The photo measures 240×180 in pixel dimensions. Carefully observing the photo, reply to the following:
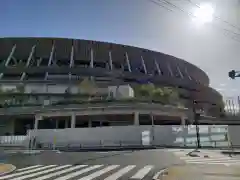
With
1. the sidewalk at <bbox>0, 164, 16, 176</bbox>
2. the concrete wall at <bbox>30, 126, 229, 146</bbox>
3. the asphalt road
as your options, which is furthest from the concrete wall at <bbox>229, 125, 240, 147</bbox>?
the sidewalk at <bbox>0, 164, 16, 176</bbox>

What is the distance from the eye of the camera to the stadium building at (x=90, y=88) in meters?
42.8

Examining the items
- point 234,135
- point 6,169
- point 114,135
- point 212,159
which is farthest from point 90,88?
point 6,169

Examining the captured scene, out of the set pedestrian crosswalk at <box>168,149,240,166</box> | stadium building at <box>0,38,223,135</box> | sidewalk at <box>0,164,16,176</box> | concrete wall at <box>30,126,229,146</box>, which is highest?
stadium building at <box>0,38,223,135</box>

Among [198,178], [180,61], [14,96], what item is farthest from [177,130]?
[180,61]

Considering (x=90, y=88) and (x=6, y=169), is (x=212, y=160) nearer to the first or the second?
(x=6, y=169)

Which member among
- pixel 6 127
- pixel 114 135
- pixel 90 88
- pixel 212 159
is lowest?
pixel 212 159

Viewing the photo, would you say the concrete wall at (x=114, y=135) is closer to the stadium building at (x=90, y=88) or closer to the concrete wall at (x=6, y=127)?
the stadium building at (x=90, y=88)

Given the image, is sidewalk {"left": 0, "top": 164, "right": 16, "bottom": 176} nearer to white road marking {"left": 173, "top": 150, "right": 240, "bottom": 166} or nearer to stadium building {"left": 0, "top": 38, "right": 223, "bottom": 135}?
white road marking {"left": 173, "top": 150, "right": 240, "bottom": 166}

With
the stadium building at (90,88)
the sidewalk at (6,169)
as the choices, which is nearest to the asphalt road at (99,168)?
the sidewalk at (6,169)

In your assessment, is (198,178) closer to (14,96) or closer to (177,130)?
(177,130)

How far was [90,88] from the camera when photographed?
180 feet

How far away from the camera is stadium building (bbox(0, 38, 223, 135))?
141ft

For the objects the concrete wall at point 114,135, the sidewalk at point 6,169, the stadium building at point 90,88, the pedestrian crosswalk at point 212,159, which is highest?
the stadium building at point 90,88

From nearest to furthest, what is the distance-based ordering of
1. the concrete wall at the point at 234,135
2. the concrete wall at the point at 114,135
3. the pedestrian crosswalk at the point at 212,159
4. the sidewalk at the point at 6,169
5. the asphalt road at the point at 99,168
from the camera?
the asphalt road at the point at 99,168, the sidewalk at the point at 6,169, the pedestrian crosswalk at the point at 212,159, the concrete wall at the point at 234,135, the concrete wall at the point at 114,135
